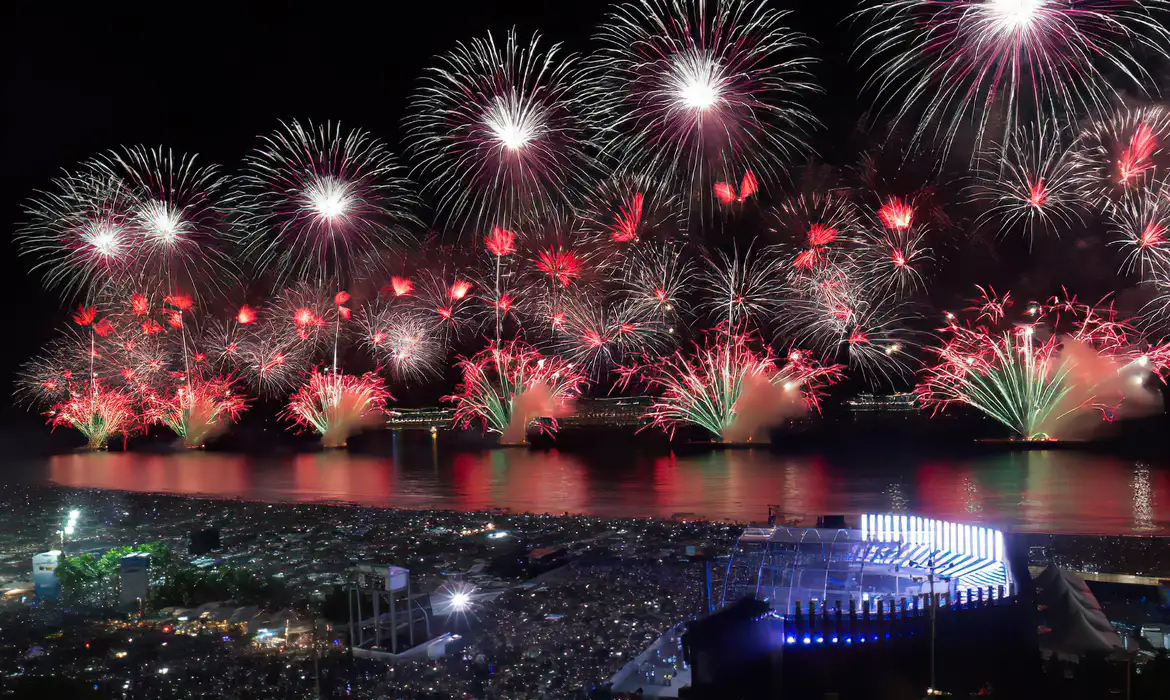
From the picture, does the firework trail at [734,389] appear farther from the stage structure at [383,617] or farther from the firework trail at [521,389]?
the stage structure at [383,617]

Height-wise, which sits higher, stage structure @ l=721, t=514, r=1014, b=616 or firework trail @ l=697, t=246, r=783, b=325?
firework trail @ l=697, t=246, r=783, b=325

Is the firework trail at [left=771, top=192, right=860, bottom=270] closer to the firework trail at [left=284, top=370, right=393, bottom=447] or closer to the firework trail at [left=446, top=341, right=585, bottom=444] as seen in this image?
the firework trail at [left=446, top=341, right=585, bottom=444]

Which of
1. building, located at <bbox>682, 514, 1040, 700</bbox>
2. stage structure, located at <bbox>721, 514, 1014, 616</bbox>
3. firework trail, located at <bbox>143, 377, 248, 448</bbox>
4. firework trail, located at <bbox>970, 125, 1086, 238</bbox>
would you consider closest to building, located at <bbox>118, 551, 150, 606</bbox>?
stage structure, located at <bbox>721, 514, 1014, 616</bbox>

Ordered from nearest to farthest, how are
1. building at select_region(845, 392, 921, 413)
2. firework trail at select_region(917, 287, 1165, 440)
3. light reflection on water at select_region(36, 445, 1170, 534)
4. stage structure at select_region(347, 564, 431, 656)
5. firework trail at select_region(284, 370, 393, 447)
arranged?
stage structure at select_region(347, 564, 431, 656) < light reflection on water at select_region(36, 445, 1170, 534) < firework trail at select_region(917, 287, 1165, 440) < building at select_region(845, 392, 921, 413) < firework trail at select_region(284, 370, 393, 447)

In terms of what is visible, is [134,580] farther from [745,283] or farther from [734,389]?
[745,283]

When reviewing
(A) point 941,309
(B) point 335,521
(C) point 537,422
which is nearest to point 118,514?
(B) point 335,521

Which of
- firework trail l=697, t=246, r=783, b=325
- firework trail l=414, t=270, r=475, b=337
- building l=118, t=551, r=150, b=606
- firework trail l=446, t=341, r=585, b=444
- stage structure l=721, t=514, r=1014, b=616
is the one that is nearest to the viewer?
stage structure l=721, t=514, r=1014, b=616

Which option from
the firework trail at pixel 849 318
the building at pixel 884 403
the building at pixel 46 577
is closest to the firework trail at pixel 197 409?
the firework trail at pixel 849 318
